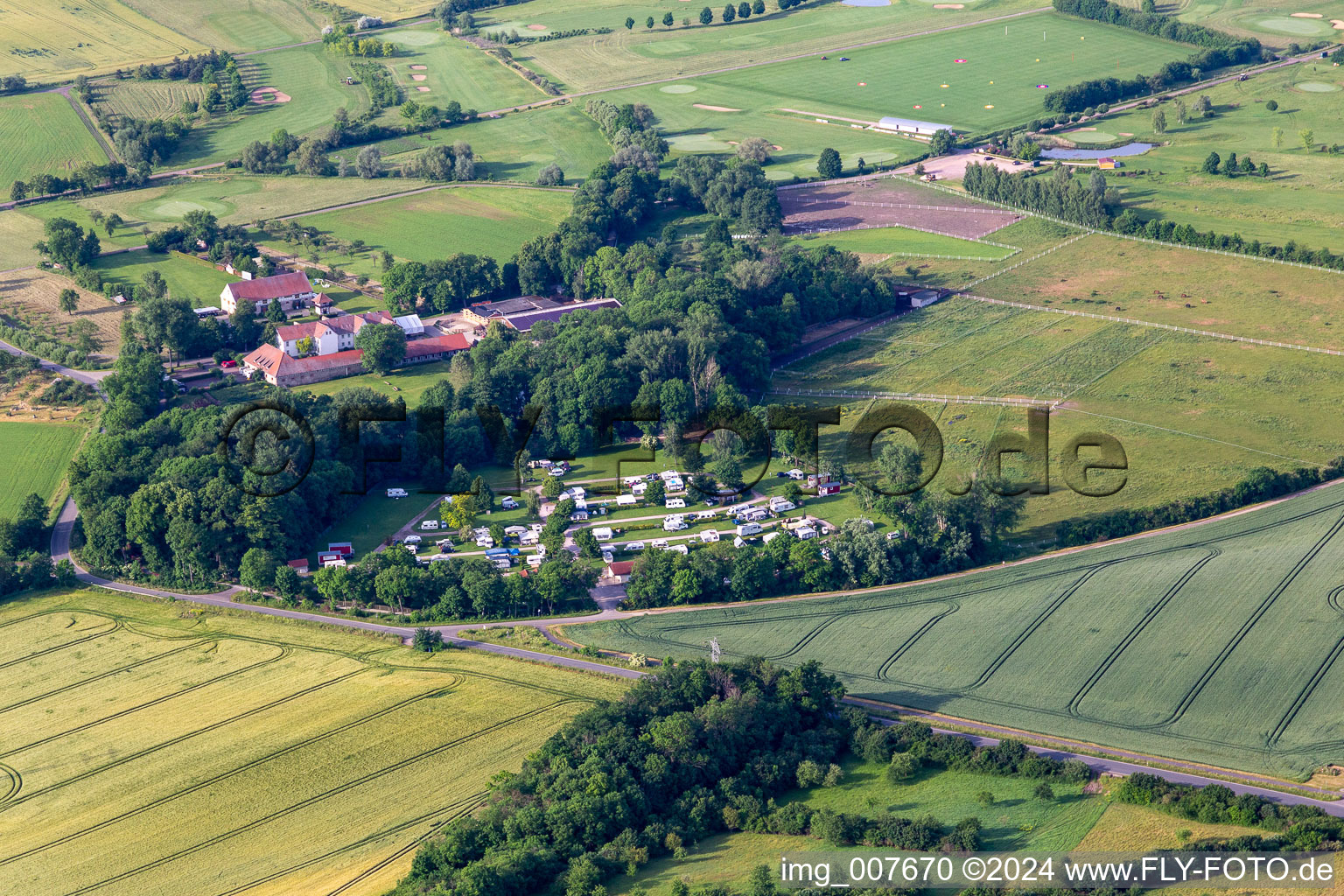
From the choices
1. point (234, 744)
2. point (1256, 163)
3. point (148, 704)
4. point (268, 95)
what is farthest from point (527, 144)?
point (234, 744)

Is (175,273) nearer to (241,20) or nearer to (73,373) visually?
(73,373)

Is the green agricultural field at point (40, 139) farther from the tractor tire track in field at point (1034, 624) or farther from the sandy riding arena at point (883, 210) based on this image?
the tractor tire track in field at point (1034, 624)

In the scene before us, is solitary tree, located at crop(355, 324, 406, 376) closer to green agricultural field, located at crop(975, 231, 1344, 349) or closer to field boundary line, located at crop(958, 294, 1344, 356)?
field boundary line, located at crop(958, 294, 1344, 356)

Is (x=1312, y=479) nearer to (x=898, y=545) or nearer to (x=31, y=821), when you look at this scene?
(x=898, y=545)

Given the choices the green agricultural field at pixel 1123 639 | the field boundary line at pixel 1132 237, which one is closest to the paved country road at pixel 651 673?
the green agricultural field at pixel 1123 639

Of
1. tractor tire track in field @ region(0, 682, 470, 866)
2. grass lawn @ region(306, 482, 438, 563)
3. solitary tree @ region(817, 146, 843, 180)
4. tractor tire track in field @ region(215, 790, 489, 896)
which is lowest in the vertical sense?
tractor tire track in field @ region(215, 790, 489, 896)

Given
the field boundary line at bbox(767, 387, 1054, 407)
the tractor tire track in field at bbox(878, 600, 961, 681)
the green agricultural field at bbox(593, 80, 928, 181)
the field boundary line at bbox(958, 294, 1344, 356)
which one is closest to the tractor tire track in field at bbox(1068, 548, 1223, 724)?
the tractor tire track in field at bbox(878, 600, 961, 681)
